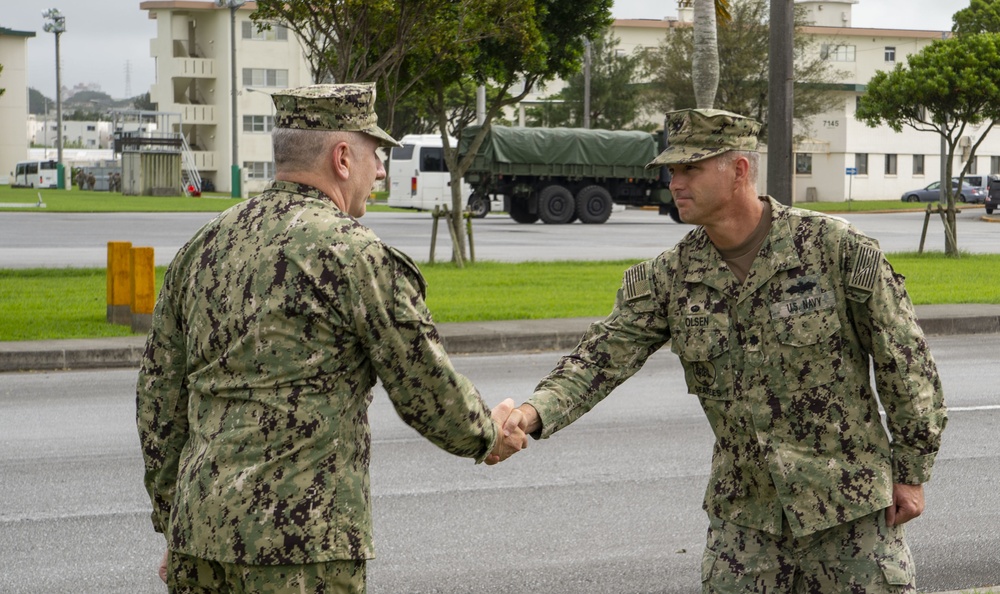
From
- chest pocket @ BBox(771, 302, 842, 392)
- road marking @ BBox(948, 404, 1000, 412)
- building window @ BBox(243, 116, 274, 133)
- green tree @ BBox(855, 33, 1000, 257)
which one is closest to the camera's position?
chest pocket @ BBox(771, 302, 842, 392)

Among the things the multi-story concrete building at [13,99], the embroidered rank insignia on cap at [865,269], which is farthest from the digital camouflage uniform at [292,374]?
the multi-story concrete building at [13,99]

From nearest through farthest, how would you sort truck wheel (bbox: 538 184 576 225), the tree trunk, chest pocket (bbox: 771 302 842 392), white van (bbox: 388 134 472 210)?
1. chest pocket (bbox: 771 302 842 392)
2. the tree trunk
3. truck wheel (bbox: 538 184 576 225)
4. white van (bbox: 388 134 472 210)

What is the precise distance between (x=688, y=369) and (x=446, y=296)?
13107 mm

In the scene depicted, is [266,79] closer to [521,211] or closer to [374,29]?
[521,211]

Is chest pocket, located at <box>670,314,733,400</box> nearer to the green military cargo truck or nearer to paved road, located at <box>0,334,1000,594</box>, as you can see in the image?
paved road, located at <box>0,334,1000,594</box>

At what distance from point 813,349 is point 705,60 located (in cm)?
1528

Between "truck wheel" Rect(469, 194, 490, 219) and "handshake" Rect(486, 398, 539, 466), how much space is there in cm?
3697

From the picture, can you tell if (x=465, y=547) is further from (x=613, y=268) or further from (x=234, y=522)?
(x=613, y=268)

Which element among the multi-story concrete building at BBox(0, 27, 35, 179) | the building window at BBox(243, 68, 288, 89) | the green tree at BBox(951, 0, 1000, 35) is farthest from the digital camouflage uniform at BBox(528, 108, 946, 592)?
the multi-story concrete building at BBox(0, 27, 35, 179)

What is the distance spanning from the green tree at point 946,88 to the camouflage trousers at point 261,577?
23.7 m

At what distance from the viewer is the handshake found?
12.0 feet

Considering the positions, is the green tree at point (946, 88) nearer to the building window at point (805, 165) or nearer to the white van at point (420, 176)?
the white van at point (420, 176)

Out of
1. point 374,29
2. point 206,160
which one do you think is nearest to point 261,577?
point 374,29

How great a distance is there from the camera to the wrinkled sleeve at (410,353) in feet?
9.86
